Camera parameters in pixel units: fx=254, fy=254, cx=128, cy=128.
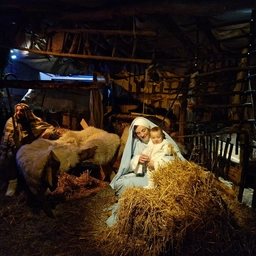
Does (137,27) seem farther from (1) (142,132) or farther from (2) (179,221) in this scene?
(2) (179,221)

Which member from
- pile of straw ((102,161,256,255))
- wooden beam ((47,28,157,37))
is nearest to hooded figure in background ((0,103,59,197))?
wooden beam ((47,28,157,37))

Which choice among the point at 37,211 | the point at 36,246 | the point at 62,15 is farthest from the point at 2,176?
the point at 62,15

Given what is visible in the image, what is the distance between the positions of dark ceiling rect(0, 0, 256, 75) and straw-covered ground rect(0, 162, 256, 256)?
2.36 metres

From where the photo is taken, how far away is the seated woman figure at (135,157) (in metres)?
3.41

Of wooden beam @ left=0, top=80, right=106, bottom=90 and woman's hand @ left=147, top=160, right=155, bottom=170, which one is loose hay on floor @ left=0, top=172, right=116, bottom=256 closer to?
woman's hand @ left=147, top=160, right=155, bottom=170

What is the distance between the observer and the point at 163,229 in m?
2.46

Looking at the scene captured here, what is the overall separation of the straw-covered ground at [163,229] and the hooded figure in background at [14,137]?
151 centimetres

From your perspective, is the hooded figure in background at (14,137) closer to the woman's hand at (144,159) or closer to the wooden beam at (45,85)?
the wooden beam at (45,85)

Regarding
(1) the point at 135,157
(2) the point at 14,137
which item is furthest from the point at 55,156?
(2) the point at 14,137

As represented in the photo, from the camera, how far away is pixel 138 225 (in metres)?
2.59

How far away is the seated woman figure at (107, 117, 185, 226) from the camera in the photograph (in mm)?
3406

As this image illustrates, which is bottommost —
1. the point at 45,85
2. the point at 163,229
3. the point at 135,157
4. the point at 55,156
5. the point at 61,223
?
the point at 61,223

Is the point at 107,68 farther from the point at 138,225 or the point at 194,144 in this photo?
the point at 138,225

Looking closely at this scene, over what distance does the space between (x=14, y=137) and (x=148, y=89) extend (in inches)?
143
